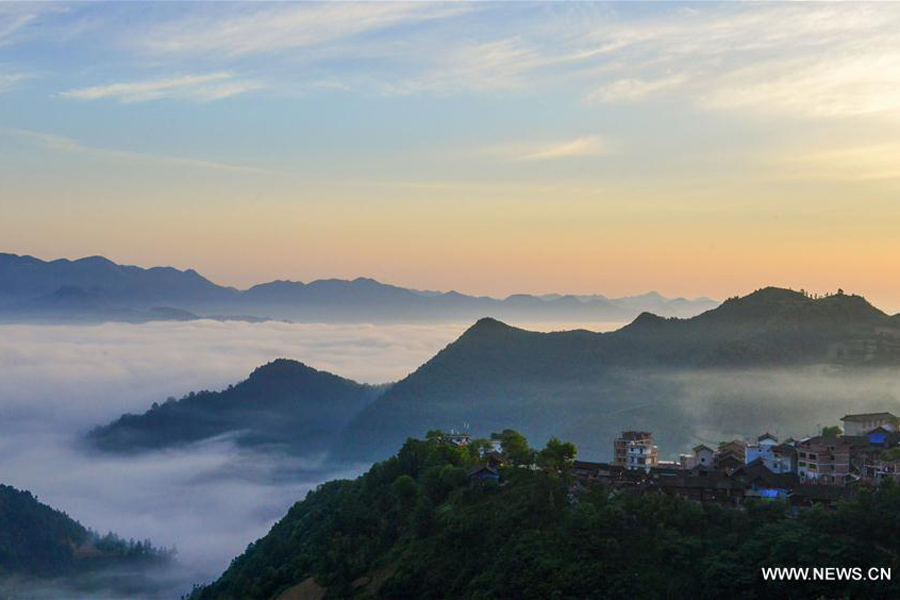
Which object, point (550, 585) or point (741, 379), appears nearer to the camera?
point (550, 585)

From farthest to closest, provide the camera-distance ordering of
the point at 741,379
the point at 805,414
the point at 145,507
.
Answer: the point at 145,507
the point at 741,379
the point at 805,414

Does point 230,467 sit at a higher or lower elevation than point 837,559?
lower

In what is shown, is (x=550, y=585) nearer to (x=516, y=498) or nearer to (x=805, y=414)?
(x=516, y=498)

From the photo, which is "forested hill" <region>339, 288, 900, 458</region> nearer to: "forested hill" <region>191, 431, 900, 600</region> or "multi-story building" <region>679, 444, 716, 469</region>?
"multi-story building" <region>679, 444, 716, 469</region>

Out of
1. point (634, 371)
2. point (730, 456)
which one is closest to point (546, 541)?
point (730, 456)

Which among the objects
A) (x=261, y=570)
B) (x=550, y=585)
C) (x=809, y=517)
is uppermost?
(x=809, y=517)

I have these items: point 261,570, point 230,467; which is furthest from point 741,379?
point 230,467

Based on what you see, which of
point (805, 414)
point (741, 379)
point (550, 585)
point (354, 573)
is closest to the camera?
point (550, 585)

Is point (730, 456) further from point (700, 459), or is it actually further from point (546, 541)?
point (546, 541)
